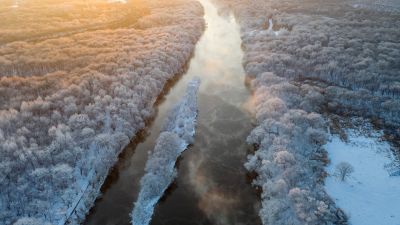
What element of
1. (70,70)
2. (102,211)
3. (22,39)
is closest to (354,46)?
(70,70)

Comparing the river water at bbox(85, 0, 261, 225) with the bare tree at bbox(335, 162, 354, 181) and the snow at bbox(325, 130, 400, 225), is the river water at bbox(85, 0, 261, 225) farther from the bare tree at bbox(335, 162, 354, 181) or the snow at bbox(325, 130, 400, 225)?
the bare tree at bbox(335, 162, 354, 181)

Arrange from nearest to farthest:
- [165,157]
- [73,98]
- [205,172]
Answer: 1. [205,172]
2. [165,157]
3. [73,98]

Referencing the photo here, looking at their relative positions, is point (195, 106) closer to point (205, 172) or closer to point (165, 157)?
point (165, 157)

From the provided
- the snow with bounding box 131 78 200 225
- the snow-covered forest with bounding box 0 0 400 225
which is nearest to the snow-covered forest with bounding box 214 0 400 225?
the snow-covered forest with bounding box 0 0 400 225

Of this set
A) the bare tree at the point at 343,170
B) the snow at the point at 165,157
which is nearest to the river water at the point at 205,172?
the snow at the point at 165,157

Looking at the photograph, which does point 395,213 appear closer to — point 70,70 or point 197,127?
point 197,127

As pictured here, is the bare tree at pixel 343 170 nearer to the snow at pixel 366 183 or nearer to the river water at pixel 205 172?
the snow at pixel 366 183

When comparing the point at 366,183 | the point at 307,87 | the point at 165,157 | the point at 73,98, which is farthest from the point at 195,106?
the point at 366,183
